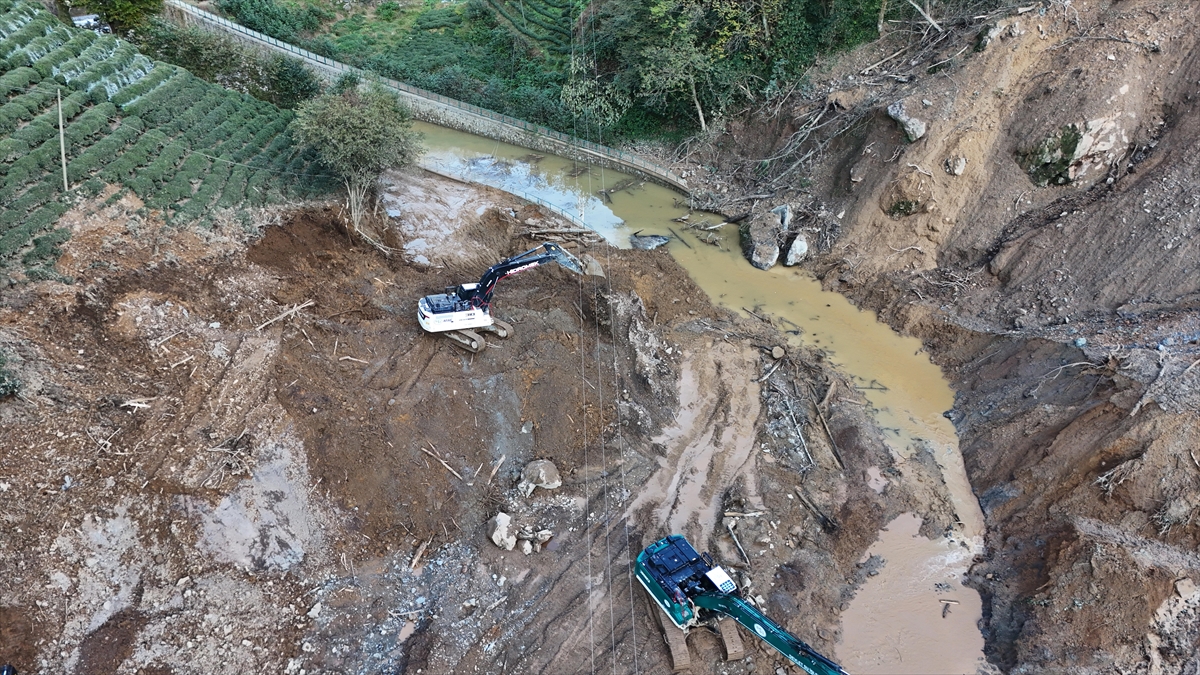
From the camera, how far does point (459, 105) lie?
3253 cm

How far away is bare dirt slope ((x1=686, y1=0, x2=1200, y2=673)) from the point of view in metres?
13.3

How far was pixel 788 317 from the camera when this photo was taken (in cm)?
2170

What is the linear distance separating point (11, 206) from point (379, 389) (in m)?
12.0

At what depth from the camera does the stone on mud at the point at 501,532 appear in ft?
47.5

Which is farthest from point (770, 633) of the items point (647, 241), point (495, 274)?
point (647, 241)

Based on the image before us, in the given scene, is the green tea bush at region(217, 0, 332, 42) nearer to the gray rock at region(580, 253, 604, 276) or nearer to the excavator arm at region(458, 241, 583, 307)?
the gray rock at region(580, 253, 604, 276)

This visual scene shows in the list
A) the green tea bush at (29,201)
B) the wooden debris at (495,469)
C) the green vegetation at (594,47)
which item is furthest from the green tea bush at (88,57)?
the wooden debris at (495,469)

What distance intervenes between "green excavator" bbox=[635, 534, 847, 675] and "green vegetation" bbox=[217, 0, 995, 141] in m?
21.0

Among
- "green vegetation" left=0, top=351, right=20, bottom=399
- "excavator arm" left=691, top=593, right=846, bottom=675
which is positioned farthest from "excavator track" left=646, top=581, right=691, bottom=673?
"green vegetation" left=0, top=351, right=20, bottom=399

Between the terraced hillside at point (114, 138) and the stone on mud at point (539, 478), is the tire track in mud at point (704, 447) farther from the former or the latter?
the terraced hillside at point (114, 138)

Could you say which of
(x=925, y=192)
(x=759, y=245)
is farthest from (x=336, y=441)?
(x=925, y=192)

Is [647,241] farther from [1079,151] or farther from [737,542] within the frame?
[1079,151]

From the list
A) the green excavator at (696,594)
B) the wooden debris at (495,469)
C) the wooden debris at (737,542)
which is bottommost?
the wooden debris at (495,469)

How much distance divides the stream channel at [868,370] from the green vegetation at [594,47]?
10.4 ft
